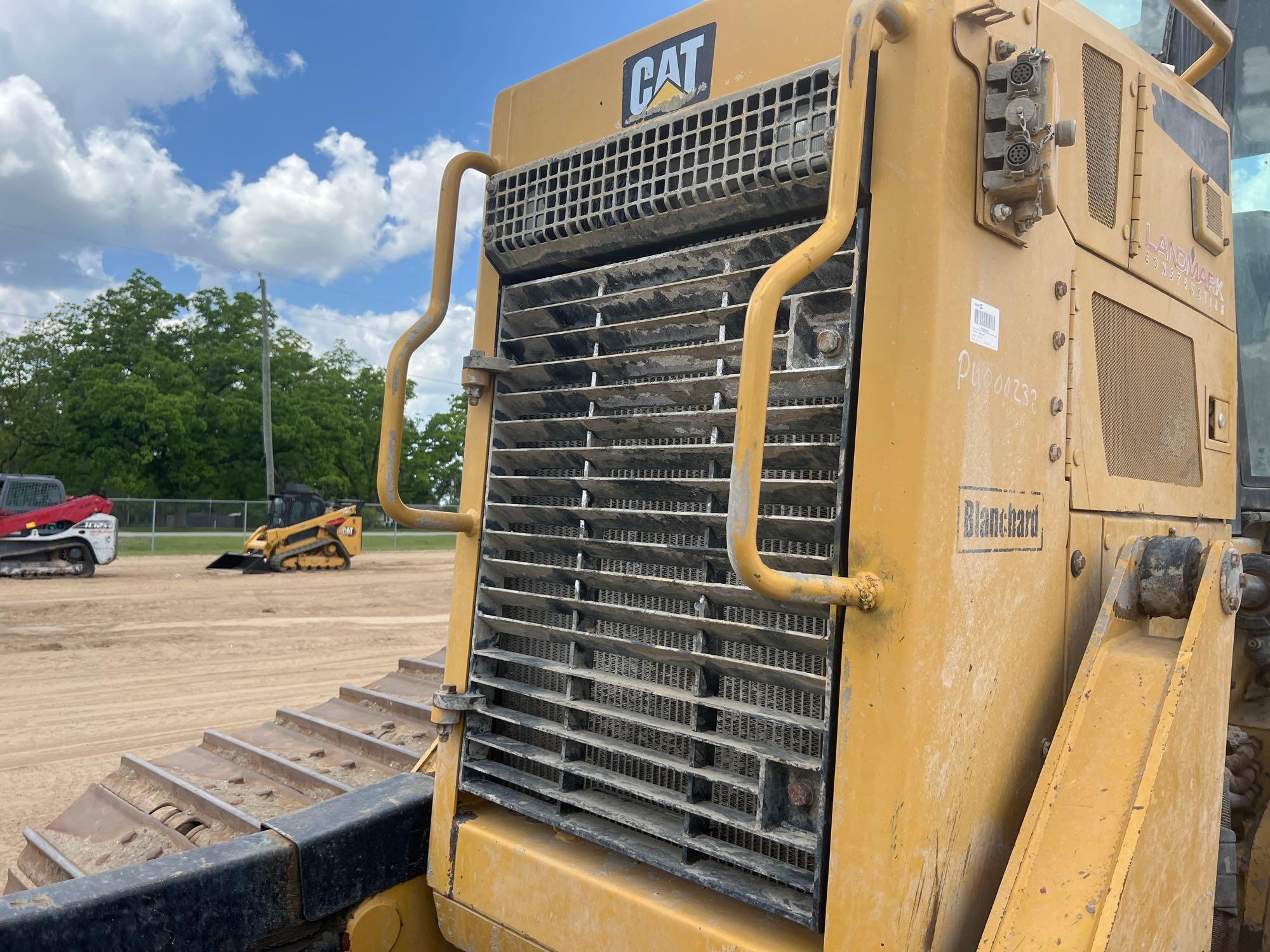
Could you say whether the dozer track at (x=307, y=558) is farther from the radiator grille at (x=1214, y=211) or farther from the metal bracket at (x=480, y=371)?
the radiator grille at (x=1214, y=211)

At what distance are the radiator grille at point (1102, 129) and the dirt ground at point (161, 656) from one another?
6.30 m

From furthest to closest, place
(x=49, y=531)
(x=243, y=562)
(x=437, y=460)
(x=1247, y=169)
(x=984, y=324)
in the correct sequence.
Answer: (x=437, y=460) → (x=243, y=562) → (x=49, y=531) → (x=1247, y=169) → (x=984, y=324)

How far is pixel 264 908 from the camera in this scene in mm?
2520

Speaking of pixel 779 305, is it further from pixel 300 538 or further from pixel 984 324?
pixel 300 538

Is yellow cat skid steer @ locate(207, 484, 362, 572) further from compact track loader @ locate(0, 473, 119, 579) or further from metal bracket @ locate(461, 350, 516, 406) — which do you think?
metal bracket @ locate(461, 350, 516, 406)

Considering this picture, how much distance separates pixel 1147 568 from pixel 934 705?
0.79 m

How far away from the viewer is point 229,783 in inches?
155

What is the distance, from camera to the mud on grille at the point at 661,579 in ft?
6.98

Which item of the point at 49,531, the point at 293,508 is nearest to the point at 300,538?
the point at 293,508

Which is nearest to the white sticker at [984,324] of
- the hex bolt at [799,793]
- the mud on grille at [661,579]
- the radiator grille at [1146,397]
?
the mud on grille at [661,579]

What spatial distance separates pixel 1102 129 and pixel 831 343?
0.98m

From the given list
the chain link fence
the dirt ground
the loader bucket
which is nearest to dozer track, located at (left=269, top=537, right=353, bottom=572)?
the loader bucket

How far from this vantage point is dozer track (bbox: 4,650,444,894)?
3314mm

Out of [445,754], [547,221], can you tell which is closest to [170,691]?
[445,754]
